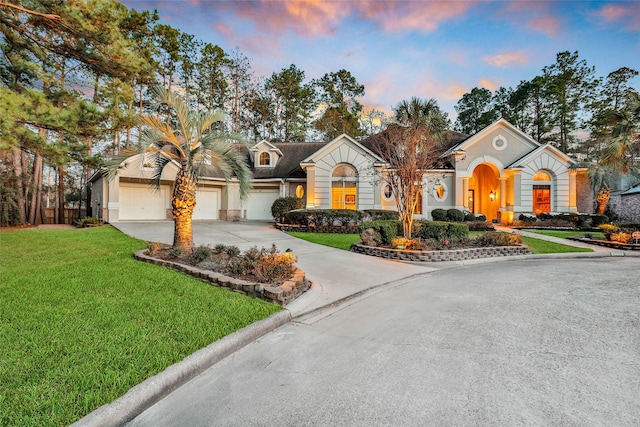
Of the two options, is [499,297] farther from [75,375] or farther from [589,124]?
[589,124]

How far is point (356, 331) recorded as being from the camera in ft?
12.5

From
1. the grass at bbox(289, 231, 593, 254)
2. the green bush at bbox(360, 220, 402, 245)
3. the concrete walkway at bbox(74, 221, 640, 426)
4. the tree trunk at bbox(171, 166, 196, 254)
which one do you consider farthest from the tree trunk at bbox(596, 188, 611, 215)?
the tree trunk at bbox(171, 166, 196, 254)

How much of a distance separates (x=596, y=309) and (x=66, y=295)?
27.2 ft

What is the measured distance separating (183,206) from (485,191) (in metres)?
22.3

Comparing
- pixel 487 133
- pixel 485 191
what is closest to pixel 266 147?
pixel 487 133

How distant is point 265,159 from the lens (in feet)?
71.4

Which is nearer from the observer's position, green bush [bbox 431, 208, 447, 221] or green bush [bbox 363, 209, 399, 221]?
green bush [bbox 363, 209, 399, 221]

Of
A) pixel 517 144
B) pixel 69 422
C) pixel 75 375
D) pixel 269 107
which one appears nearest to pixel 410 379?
pixel 69 422

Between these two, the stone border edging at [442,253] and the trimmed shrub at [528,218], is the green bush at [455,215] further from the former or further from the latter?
the stone border edging at [442,253]

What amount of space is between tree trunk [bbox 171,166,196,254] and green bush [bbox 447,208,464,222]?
15497mm

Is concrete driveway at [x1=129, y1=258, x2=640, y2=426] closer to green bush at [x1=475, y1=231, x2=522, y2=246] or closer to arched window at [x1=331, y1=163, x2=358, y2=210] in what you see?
green bush at [x1=475, y1=231, x2=522, y2=246]

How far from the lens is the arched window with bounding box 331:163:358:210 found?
18266 mm

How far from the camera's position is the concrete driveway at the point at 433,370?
2.18 m

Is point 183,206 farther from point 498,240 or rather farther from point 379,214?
point 379,214
